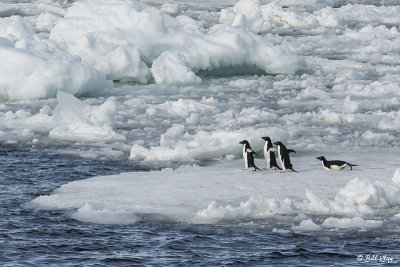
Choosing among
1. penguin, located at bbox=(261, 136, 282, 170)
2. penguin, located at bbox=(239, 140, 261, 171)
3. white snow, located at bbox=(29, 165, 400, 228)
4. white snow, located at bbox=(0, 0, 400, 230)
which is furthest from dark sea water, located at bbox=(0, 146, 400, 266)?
penguin, located at bbox=(261, 136, 282, 170)

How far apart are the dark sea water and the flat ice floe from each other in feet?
0.91

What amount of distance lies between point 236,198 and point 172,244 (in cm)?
239

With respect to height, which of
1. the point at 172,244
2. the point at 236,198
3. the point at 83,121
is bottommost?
the point at 172,244

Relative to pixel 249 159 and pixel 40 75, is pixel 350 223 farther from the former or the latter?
pixel 40 75

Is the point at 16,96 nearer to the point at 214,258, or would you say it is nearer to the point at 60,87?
the point at 60,87

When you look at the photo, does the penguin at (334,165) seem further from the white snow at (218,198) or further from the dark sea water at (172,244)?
the dark sea water at (172,244)

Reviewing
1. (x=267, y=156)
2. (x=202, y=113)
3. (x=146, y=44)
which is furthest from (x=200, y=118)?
(x=146, y=44)

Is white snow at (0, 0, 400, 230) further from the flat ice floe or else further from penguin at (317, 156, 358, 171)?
penguin at (317, 156, 358, 171)

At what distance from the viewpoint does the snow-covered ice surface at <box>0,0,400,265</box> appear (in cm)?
1340

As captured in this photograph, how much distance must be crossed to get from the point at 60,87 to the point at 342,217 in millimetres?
11510

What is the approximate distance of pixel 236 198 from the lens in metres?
14.0

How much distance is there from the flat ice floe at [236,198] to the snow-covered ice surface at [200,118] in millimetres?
27

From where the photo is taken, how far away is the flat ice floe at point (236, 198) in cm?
1300

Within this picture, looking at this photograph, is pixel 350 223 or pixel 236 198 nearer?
pixel 350 223
